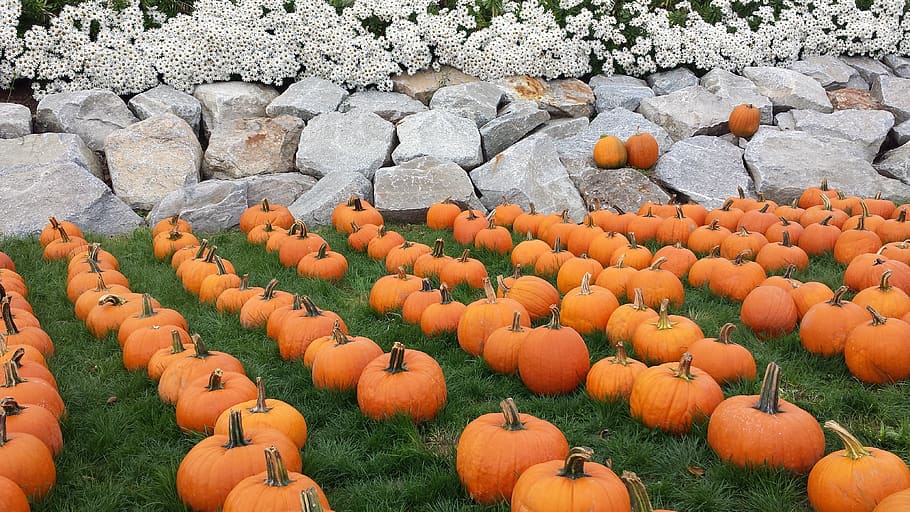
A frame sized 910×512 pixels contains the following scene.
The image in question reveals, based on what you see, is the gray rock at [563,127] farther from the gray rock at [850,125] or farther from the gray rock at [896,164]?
the gray rock at [896,164]

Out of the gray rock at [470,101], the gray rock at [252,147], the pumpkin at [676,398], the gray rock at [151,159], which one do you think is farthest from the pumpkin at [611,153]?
the pumpkin at [676,398]

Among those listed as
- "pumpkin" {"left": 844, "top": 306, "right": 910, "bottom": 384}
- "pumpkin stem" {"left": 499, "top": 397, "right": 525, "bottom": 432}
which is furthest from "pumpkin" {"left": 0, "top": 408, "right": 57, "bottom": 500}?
"pumpkin" {"left": 844, "top": 306, "right": 910, "bottom": 384}

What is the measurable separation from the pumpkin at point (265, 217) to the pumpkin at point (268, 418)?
3.72 m

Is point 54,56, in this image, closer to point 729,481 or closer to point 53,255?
point 53,255

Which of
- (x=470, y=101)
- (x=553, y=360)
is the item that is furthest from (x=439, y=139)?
(x=553, y=360)

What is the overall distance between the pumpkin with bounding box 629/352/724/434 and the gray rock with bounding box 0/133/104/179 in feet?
21.1

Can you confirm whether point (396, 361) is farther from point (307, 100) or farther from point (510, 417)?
point (307, 100)

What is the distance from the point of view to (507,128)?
8.47m

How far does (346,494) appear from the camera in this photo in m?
2.96

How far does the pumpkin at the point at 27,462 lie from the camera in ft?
9.03

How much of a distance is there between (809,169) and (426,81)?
4.44 m

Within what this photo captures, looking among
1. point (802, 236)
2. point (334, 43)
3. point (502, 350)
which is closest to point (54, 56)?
point (334, 43)

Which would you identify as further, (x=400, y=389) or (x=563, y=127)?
(x=563, y=127)

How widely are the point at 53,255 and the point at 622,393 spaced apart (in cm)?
457
